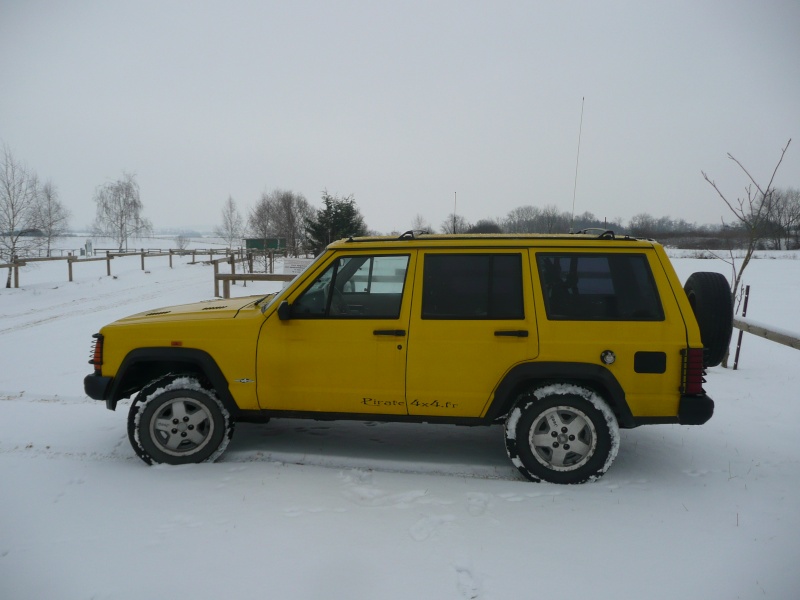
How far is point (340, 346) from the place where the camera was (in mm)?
4078

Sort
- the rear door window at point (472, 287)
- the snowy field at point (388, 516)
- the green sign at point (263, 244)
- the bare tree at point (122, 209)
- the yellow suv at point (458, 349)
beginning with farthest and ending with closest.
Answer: the bare tree at point (122, 209)
the green sign at point (263, 244)
the rear door window at point (472, 287)
the yellow suv at point (458, 349)
the snowy field at point (388, 516)

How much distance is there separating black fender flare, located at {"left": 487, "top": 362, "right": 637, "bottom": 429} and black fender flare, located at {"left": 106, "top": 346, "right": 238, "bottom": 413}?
2141 mm

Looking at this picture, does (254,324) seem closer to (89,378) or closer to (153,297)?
(89,378)

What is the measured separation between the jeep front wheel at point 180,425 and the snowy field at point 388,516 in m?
0.14

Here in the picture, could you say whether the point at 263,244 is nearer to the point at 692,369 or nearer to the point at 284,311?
the point at 284,311

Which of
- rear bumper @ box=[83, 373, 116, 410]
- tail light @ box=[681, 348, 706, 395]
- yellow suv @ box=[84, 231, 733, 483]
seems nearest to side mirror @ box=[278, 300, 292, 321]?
yellow suv @ box=[84, 231, 733, 483]

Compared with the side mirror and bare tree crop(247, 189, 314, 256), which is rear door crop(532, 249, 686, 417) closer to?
the side mirror

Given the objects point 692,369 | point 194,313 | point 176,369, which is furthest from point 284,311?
point 692,369

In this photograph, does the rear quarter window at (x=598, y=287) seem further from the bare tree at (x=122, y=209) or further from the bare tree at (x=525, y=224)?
the bare tree at (x=122, y=209)

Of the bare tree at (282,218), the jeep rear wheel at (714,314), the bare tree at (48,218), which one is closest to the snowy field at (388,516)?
the jeep rear wheel at (714,314)

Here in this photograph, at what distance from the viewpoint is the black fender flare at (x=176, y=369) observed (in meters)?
4.20

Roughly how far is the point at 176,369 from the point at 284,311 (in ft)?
4.02

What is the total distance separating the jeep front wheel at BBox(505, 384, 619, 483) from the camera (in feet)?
12.6

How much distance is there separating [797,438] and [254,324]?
5.12 m
